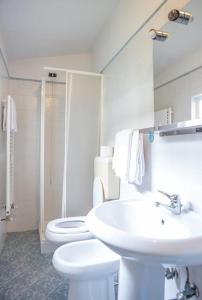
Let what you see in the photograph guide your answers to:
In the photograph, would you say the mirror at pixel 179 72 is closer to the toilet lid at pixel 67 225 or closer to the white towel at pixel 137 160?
the white towel at pixel 137 160

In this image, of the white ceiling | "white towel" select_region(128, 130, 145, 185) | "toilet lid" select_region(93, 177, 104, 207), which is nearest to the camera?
"white towel" select_region(128, 130, 145, 185)

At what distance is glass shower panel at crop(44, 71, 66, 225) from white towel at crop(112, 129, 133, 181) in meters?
1.32

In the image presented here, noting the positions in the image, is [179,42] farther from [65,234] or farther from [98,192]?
[65,234]

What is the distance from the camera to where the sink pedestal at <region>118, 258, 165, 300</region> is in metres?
1.03

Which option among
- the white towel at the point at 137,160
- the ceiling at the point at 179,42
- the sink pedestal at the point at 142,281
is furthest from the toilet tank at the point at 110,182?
the sink pedestal at the point at 142,281

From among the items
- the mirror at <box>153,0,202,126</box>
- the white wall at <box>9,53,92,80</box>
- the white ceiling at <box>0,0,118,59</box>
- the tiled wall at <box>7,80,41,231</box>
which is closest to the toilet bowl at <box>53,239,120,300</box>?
the mirror at <box>153,0,202,126</box>

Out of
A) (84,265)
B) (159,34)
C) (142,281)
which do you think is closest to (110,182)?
(84,265)

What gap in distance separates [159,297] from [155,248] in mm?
509

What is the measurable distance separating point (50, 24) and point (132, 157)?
169cm

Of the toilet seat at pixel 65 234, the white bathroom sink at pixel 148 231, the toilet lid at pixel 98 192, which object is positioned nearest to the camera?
the white bathroom sink at pixel 148 231

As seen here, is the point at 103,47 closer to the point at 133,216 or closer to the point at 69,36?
the point at 69,36

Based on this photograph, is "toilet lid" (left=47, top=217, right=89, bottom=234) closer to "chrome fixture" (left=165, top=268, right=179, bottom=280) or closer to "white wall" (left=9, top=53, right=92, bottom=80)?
"chrome fixture" (left=165, top=268, right=179, bottom=280)

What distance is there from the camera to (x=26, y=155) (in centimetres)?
305

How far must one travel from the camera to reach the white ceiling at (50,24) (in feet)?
6.60
